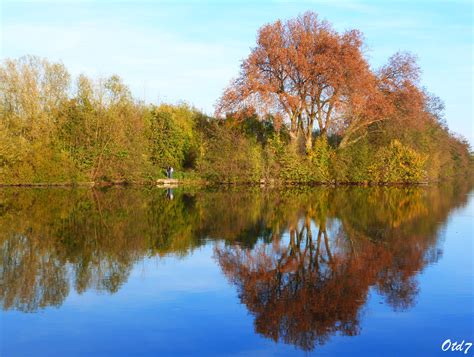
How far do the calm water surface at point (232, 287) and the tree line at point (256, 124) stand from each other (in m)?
20.0

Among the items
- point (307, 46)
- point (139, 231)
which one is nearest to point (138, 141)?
point (307, 46)

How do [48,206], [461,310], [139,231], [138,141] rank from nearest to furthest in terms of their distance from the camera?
[461,310] < [139,231] < [48,206] < [138,141]

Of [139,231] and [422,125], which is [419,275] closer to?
[139,231]

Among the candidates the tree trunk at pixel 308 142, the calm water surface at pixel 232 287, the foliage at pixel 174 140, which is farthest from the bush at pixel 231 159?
the calm water surface at pixel 232 287

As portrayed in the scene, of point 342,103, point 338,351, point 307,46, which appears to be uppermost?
point 307,46

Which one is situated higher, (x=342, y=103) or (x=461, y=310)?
(x=342, y=103)

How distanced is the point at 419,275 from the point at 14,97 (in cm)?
3244

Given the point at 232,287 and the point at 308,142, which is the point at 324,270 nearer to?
the point at 232,287

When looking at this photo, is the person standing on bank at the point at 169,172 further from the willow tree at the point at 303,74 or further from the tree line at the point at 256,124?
the willow tree at the point at 303,74

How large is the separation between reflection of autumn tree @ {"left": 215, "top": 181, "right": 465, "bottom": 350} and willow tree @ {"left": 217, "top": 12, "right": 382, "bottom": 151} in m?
19.6

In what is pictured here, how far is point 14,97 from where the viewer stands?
3572 cm

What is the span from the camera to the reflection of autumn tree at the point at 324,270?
280 inches

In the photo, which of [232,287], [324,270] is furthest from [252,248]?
[232,287]

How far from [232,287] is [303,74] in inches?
1122
